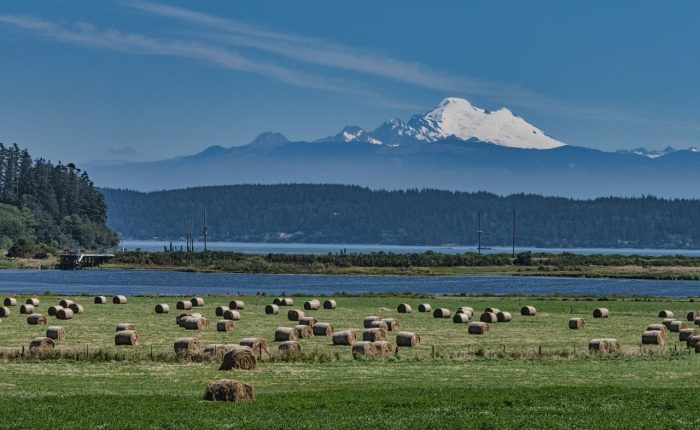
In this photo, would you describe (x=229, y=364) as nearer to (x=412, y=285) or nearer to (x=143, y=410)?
(x=143, y=410)

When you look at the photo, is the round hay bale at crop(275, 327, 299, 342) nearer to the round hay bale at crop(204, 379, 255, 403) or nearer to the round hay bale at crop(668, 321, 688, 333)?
the round hay bale at crop(668, 321, 688, 333)

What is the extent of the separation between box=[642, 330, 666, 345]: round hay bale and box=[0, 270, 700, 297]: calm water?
57.3m

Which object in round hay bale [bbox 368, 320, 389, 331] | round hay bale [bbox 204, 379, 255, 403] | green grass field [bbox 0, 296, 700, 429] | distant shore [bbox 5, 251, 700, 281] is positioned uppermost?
distant shore [bbox 5, 251, 700, 281]

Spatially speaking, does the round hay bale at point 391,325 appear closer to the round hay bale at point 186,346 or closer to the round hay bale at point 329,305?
the round hay bale at point 186,346

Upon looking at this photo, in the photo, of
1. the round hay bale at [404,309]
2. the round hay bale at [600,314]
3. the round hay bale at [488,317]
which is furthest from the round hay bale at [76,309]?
the round hay bale at [600,314]

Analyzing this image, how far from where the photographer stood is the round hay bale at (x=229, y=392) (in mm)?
32875

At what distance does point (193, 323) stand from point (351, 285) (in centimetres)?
7258

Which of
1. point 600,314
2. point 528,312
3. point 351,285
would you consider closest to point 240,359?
point 528,312

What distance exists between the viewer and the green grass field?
100ft

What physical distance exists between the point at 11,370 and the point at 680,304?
60.6 m

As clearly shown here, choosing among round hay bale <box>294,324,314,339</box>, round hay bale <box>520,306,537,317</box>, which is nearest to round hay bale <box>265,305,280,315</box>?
round hay bale <box>520,306,537,317</box>

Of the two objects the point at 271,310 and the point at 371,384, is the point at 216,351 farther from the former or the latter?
the point at 271,310

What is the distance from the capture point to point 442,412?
31.8 meters

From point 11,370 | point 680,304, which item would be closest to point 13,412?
point 11,370
